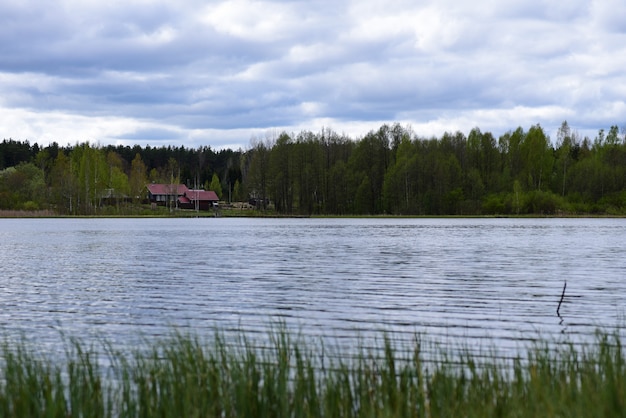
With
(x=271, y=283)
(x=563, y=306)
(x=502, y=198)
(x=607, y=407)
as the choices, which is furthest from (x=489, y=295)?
(x=502, y=198)

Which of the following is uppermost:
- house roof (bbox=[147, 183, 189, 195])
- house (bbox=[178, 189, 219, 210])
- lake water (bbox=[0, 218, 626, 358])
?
house roof (bbox=[147, 183, 189, 195])

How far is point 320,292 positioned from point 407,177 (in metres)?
90.1

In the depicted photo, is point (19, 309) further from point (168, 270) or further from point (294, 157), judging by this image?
point (294, 157)

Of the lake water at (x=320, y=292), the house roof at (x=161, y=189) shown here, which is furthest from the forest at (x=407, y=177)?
the lake water at (x=320, y=292)

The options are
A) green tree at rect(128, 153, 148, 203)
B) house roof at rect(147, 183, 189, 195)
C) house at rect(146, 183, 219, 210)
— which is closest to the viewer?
green tree at rect(128, 153, 148, 203)

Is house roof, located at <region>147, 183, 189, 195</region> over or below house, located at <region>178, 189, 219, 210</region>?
over

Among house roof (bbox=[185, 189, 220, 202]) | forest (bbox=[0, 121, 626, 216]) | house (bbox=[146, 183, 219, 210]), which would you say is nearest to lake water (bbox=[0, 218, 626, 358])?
forest (bbox=[0, 121, 626, 216])

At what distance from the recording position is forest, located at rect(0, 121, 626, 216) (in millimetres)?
110062

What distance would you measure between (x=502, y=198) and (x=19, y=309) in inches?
3868

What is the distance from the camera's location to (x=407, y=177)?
111m

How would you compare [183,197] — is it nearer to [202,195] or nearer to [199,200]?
[202,195]

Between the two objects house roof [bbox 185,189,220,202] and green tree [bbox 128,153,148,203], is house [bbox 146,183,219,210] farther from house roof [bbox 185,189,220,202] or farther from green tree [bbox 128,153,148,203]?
green tree [bbox 128,153,148,203]

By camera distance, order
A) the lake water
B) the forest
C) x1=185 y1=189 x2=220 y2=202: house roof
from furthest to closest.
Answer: x1=185 y1=189 x2=220 y2=202: house roof → the forest → the lake water

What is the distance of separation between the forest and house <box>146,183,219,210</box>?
18.8m
